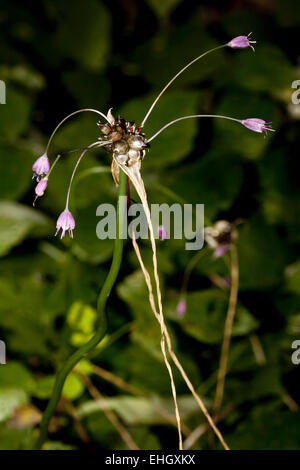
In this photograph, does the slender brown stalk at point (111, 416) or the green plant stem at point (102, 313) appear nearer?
the green plant stem at point (102, 313)

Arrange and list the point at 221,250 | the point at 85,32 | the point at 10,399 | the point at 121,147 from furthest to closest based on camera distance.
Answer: the point at 85,32, the point at 221,250, the point at 10,399, the point at 121,147

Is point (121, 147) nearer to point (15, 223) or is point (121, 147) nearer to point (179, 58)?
point (15, 223)

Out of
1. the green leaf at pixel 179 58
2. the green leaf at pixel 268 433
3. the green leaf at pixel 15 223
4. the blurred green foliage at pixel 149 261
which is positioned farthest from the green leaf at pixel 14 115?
the green leaf at pixel 268 433

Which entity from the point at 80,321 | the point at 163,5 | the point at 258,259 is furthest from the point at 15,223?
the point at 163,5

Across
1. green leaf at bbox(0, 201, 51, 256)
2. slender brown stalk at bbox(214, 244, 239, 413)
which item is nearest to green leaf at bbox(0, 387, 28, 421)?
green leaf at bbox(0, 201, 51, 256)

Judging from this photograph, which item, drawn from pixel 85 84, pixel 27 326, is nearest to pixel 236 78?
pixel 85 84

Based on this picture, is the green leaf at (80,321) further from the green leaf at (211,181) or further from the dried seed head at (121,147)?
the dried seed head at (121,147)

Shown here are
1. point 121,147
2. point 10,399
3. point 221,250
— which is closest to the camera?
point 121,147
